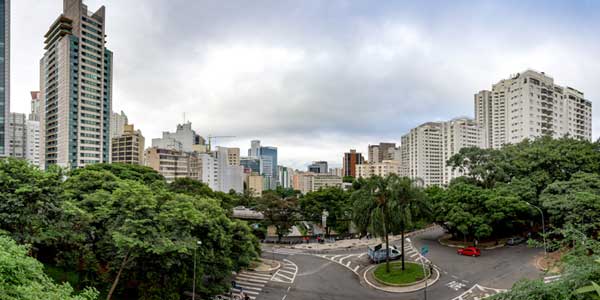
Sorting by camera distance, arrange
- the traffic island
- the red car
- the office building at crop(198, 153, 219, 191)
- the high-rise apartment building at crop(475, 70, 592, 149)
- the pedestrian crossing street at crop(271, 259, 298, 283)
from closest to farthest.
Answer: the traffic island
the pedestrian crossing street at crop(271, 259, 298, 283)
the red car
the high-rise apartment building at crop(475, 70, 592, 149)
the office building at crop(198, 153, 219, 191)

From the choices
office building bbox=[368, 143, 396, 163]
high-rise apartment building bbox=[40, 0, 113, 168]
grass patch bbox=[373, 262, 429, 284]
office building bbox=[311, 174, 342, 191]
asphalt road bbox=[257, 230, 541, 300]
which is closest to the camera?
asphalt road bbox=[257, 230, 541, 300]

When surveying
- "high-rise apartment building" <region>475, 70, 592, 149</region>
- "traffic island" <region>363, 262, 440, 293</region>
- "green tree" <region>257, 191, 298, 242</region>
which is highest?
"high-rise apartment building" <region>475, 70, 592, 149</region>

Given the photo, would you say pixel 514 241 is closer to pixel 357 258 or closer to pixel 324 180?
pixel 357 258

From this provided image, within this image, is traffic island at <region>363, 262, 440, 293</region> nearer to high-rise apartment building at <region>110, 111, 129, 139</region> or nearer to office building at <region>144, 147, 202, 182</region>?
office building at <region>144, 147, 202, 182</region>

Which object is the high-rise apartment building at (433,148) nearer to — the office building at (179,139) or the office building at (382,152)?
the office building at (382,152)

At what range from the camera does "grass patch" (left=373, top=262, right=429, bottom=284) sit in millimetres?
26062

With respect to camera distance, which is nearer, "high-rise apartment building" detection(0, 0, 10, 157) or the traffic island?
the traffic island

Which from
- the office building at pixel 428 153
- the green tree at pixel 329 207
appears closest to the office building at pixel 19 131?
the green tree at pixel 329 207

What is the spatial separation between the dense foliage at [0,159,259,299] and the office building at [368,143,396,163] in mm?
171546

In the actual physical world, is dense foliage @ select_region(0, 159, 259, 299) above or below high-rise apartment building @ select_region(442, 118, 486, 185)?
below

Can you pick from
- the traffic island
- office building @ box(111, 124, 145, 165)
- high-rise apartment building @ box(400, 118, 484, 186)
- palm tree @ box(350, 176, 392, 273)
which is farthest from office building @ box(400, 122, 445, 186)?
palm tree @ box(350, 176, 392, 273)

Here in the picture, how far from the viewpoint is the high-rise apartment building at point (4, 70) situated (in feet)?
194

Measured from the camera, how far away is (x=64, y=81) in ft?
223

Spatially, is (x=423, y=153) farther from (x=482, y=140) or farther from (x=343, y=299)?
(x=343, y=299)
